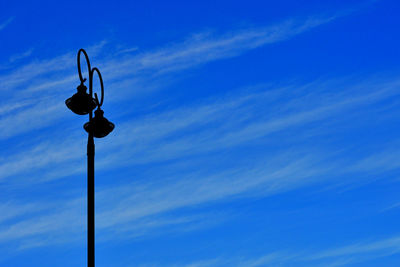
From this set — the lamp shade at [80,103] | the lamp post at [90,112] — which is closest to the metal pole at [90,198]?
the lamp post at [90,112]

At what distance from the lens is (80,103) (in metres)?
13.2

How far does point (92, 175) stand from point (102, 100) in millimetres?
1992

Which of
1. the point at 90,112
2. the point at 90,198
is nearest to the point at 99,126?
the point at 90,112

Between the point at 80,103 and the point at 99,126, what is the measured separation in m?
0.58

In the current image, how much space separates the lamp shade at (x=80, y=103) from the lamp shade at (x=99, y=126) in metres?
0.23

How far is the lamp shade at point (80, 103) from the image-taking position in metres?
13.2

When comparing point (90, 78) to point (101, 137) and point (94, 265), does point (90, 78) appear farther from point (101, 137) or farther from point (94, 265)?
→ point (94, 265)

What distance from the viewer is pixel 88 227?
472 inches

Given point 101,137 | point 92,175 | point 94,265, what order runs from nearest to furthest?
point 94,265
point 92,175
point 101,137

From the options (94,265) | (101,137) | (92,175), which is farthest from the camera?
(101,137)

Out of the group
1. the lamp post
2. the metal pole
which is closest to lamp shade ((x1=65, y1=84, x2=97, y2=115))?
the lamp post

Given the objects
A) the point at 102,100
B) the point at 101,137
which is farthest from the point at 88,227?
the point at 102,100

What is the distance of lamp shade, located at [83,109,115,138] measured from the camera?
13.3 meters

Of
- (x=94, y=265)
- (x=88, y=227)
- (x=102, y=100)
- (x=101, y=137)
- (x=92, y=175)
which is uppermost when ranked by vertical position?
(x=102, y=100)
